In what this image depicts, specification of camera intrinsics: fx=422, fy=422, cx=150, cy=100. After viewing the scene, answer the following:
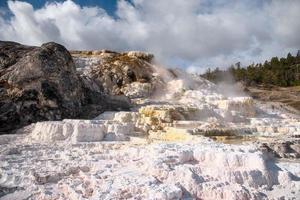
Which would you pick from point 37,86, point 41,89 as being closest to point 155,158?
point 41,89

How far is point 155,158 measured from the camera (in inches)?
369

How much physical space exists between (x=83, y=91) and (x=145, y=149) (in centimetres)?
834

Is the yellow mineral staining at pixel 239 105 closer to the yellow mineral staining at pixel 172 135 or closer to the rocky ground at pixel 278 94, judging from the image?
the yellow mineral staining at pixel 172 135

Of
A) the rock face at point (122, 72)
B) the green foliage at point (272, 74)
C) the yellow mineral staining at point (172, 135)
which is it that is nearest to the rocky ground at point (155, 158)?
the yellow mineral staining at point (172, 135)

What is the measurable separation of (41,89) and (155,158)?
7839mm

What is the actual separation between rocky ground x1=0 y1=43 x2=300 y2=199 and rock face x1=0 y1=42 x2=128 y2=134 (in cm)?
92

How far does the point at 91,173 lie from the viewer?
916cm

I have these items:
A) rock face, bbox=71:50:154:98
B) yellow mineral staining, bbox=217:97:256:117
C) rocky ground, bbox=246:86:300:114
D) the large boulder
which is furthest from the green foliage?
the large boulder

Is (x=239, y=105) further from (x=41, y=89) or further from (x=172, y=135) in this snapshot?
(x=41, y=89)

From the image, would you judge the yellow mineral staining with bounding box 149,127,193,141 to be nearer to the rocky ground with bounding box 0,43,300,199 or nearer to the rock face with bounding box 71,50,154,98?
the rocky ground with bounding box 0,43,300,199

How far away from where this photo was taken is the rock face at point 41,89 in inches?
596

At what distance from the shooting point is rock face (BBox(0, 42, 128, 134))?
49.7ft

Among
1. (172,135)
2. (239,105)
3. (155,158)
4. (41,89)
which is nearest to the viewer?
(155,158)

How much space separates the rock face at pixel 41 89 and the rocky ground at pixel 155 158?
0.92 m
